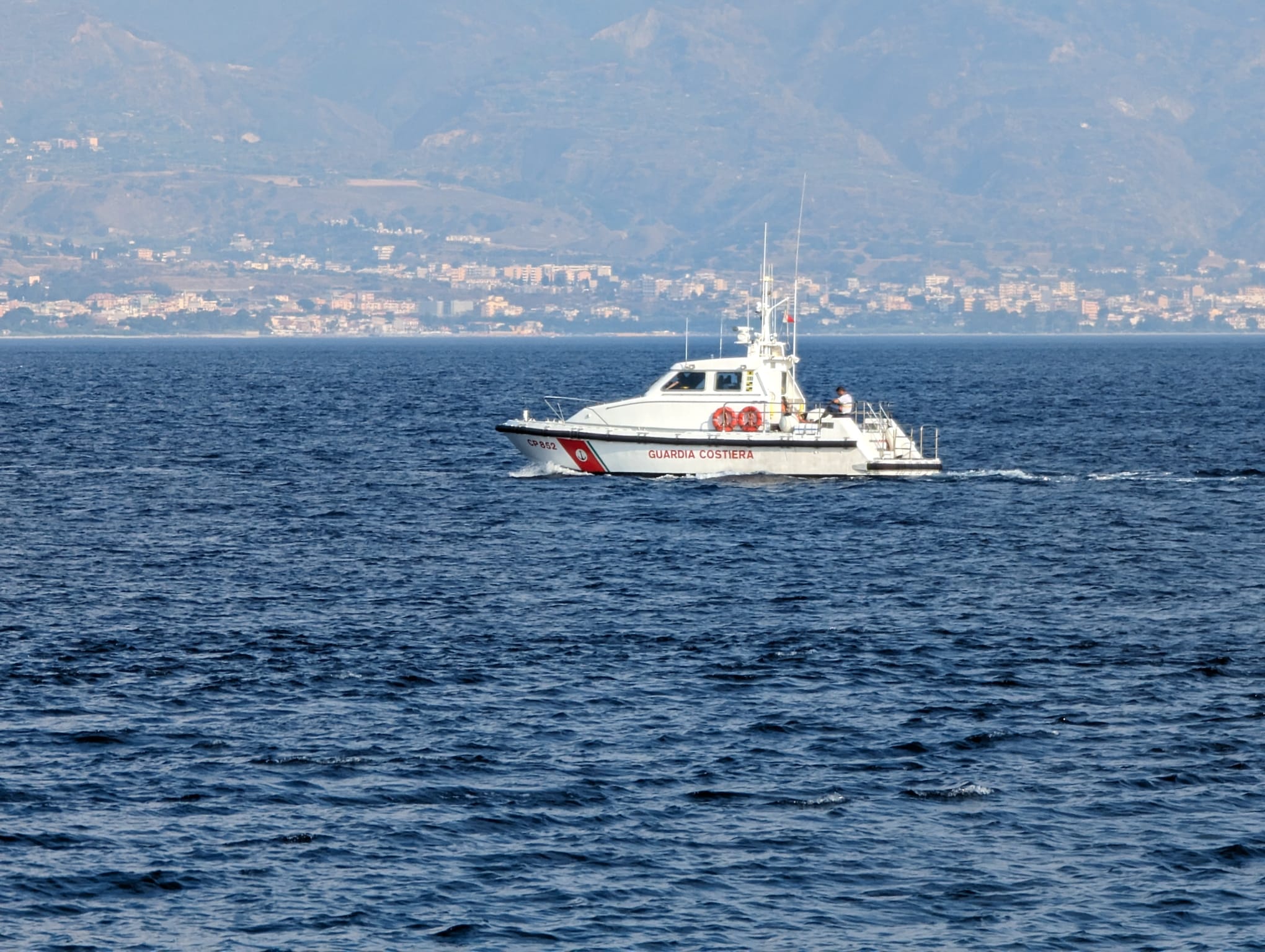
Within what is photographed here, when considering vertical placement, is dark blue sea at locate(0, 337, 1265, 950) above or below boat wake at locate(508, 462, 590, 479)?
below

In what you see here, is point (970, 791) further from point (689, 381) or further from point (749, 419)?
point (689, 381)

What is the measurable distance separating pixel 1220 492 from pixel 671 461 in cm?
1757

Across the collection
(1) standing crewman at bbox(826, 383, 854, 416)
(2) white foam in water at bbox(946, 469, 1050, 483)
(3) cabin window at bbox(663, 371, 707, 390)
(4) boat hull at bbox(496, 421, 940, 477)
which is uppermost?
(3) cabin window at bbox(663, 371, 707, 390)

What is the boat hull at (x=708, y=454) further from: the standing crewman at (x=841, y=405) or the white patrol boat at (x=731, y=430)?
the standing crewman at (x=841, y=405)

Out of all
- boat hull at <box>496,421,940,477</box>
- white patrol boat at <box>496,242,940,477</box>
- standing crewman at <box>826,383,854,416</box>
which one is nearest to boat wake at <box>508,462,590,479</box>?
boat hull at <box>496,421,940,477</box>

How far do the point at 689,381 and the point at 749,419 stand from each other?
2.27 meters

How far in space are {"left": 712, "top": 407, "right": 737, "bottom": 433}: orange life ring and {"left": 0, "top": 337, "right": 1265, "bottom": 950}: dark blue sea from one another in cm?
189

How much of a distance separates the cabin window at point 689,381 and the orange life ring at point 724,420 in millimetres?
992

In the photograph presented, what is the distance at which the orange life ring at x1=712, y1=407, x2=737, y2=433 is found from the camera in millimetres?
59906

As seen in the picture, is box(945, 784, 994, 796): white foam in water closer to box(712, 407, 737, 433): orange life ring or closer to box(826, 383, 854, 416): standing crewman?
box(826, 383, 854, 416): standing crewman

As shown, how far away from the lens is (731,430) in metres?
60.0

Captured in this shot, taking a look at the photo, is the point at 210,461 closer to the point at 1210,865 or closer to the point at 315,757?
the point at 315,757

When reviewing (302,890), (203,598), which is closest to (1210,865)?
(302,890)

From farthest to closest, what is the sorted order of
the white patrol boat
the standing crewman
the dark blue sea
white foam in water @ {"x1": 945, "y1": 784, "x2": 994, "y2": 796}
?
1. the white patrol boat
2. the standing crewman
3. white foam in water @ {"x1": 945, "y1": 784, "x2": 994, "y2": 796}
4. the dark blue sea
